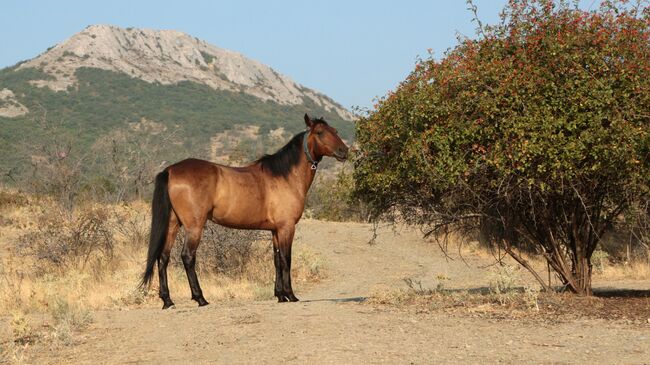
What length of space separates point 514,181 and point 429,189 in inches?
52.2

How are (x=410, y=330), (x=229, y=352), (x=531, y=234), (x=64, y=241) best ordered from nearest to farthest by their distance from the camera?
(x=229, y=352)
(x=410, y=330)
(x=531, y=234)
(x=64, y=241)

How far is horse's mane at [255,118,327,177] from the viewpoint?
1219 centimetres

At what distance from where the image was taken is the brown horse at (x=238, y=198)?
1143 cm

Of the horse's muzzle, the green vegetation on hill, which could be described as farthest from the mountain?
the horse's muzzle

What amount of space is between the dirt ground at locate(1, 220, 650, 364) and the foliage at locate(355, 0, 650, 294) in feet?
5.64

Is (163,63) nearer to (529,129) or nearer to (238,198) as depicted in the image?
(238,198)

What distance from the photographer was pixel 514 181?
10.8 meters

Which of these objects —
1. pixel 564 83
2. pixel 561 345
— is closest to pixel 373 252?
pixel 564 83

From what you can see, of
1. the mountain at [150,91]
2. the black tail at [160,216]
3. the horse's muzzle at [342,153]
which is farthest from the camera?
the mountain at [150,91]

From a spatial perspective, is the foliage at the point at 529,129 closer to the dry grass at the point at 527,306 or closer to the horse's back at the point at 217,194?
the dry grass at the point at 527,306

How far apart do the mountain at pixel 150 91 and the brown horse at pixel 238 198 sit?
45.6 m

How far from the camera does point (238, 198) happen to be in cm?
1180

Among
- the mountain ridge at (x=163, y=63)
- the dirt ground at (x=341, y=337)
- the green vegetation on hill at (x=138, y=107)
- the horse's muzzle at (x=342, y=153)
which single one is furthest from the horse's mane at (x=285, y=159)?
the mountain ridge at (x=163, y=63)

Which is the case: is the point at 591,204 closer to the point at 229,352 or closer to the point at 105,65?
the point at 229,352
